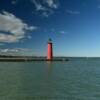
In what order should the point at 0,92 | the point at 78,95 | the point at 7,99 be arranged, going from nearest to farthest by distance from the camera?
the point at 7,99, the point at 78,95, the point at 0,92

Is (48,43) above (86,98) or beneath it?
above

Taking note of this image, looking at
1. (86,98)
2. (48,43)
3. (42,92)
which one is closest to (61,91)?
(42,92)

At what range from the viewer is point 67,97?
17922 millimetres

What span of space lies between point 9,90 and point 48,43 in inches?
2683

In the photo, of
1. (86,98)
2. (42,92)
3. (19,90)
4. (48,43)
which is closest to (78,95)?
(86,98)

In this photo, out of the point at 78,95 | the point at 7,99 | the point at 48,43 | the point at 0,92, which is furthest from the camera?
the point at 48,43

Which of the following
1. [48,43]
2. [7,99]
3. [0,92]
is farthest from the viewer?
[48,43]

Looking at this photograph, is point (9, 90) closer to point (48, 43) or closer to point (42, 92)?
point (42, 92)

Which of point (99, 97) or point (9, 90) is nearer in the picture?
point (99, 97)

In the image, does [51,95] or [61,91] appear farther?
[61,91]

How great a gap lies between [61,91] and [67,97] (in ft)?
7.91

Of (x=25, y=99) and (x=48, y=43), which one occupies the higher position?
(x=48, y=43)

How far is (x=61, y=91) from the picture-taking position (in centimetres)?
2031

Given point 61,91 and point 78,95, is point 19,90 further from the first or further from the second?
point 78,95
